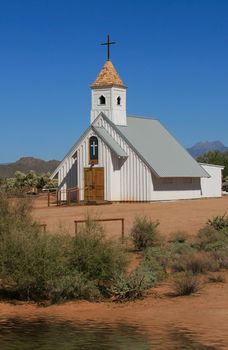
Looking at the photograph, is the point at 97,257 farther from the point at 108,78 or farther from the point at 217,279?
the point at 108,78

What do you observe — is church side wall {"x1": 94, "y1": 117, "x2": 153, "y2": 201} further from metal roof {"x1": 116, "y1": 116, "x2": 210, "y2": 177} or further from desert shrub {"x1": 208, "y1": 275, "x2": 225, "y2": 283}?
desert shrub {"x1": 208, "y1": 275, "x2": 225, "y2": 283}

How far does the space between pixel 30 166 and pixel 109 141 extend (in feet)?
336

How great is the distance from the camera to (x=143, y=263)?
18688 mm

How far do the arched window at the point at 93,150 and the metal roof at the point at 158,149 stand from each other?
174 cm

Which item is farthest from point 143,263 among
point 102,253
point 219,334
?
point 219,334

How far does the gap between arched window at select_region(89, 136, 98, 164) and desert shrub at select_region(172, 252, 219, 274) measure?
24.9m

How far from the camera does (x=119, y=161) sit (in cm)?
4291

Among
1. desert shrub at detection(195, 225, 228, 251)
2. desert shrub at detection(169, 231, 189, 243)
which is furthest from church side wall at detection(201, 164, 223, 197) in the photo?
desert shrub at detection(169, 231, 189, 243)

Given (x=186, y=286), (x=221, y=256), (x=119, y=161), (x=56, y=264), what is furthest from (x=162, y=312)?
(x=119, y=161)

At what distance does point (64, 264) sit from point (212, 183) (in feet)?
113

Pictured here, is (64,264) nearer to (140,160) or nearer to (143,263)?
(143,263)

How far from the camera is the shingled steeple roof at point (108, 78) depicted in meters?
44.7

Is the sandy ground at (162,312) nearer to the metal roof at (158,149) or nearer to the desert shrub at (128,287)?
the desert shrub at (128,287)

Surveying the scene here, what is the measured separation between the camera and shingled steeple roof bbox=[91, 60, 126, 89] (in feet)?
147
